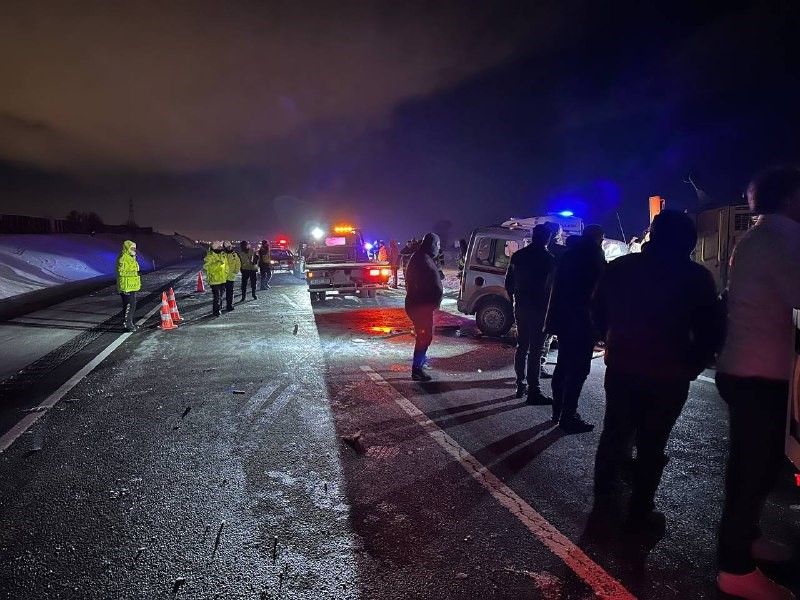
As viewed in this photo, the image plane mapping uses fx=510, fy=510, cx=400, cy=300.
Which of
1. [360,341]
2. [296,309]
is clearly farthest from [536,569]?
[296,309]

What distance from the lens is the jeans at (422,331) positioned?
22.3 feet

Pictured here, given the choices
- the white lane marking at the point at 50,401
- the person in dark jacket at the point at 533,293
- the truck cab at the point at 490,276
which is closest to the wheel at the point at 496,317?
the truck cab at the point at 490,276

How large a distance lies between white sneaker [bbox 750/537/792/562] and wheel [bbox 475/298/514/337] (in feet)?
22.7

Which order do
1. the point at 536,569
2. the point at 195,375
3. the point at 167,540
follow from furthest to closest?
the point at 195,375 → the point at 167,540 → the point at 536,569

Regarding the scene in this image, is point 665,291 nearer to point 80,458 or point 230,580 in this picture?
point 230,580

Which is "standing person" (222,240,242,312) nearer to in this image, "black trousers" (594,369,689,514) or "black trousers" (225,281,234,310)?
"black trousers" (225,281,234,310)

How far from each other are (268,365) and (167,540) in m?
4.58

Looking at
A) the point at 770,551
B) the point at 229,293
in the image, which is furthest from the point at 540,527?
the point at 229,293

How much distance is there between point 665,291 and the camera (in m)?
2.97

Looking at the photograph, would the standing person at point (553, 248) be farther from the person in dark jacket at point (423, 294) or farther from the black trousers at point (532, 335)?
Answer: the person in dark jacket at point (423, 294)

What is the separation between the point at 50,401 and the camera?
5.99 metres

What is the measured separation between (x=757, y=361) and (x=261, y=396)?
506cm

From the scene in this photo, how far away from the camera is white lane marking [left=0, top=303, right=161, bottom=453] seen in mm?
4848

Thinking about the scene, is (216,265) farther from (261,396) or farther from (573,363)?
(573,363)
